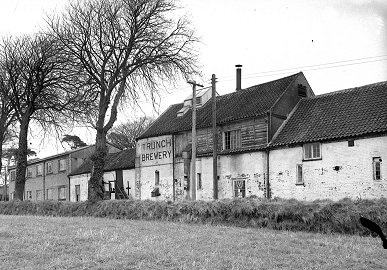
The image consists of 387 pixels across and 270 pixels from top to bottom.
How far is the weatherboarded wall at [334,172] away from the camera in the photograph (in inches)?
1048

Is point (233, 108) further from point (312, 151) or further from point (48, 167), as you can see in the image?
point (48, 167)

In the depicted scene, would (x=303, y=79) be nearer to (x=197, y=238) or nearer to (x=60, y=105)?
(x=60, y=105)

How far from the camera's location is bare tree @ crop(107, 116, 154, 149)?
69.4 meters

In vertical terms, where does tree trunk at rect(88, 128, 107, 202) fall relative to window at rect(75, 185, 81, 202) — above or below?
above

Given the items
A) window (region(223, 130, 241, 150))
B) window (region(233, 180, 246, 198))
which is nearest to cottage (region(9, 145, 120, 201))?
window (region(223, 130, 241, 150))

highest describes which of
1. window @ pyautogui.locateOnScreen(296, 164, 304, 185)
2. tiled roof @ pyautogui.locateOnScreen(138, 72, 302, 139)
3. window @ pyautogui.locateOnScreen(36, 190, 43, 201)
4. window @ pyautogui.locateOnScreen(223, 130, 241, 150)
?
tiled roof @ pyautogui.locateOnScreen(138, 72, 302, 139)

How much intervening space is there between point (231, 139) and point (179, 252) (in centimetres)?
2526

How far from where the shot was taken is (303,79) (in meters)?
36.2

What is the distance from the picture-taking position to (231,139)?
35.4 m

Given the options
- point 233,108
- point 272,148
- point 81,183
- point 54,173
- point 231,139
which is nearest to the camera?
point 272,148

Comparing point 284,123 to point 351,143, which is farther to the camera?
point 284,123

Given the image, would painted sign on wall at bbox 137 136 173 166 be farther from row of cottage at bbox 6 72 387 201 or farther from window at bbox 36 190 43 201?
window at bbox 36 190 43 201

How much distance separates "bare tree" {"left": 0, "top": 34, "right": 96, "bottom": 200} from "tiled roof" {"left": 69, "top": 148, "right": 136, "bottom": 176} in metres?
10.4

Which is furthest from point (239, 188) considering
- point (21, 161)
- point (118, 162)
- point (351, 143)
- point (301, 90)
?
point (118, 162)
